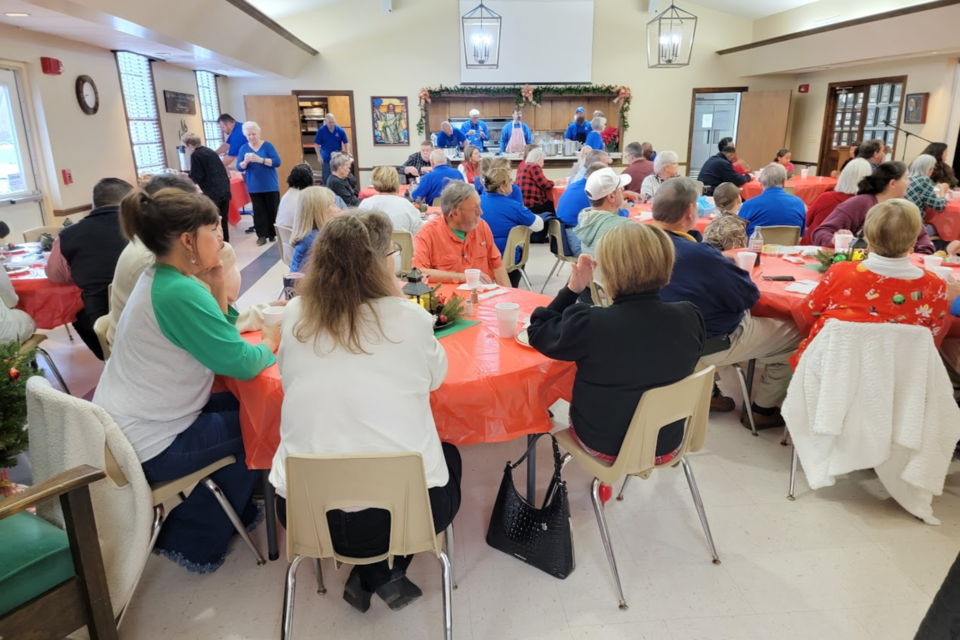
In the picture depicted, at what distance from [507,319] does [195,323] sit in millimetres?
1010

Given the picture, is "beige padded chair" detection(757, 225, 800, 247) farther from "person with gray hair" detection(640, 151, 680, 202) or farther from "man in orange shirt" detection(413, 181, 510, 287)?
"man in orange shirt" detection(413, 181, 510, 287)

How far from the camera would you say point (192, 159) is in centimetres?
687

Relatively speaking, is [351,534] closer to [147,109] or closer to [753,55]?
[147,109]

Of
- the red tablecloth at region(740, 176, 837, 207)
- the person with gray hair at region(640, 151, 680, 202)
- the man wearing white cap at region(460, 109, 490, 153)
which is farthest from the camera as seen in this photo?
the man wearing white cap at region(460, 109, 490, 153)

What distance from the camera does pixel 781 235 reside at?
14.2ft

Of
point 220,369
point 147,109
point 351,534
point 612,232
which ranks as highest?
point 147,109

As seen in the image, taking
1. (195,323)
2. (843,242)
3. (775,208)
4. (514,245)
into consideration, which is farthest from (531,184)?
(195,323)

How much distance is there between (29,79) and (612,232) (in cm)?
644

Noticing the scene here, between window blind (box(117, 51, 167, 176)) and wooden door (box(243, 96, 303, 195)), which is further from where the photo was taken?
wooden door (box(243, 96, 303, 195))

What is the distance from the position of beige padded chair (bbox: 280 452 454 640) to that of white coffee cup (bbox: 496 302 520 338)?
78 cm

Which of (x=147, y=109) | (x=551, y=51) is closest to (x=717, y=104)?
(x=551, y=51)

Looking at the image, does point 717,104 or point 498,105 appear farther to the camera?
point 717,104

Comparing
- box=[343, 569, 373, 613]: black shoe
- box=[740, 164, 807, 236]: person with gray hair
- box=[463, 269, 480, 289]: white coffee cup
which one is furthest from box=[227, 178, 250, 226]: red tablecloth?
box=[343, 569, 373, 613]: black shoe

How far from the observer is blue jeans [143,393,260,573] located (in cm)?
194
